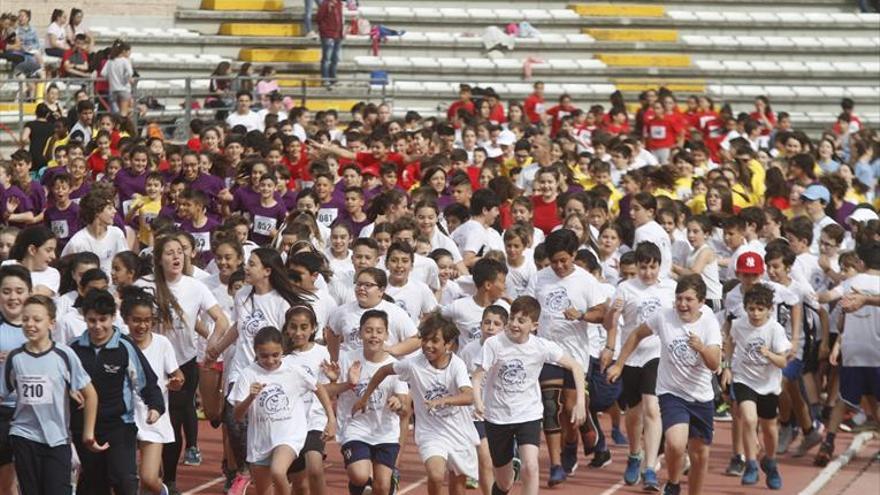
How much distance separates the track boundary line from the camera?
14.3 meters

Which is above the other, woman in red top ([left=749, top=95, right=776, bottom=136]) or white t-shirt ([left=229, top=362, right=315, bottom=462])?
woman in red top ([left=749, top=95, right=776, bottom=136])

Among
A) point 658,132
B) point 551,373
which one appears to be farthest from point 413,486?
point 658,132

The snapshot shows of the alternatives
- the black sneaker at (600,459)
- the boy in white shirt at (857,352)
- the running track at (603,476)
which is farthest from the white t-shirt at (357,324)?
the boy in white shirt at (857,352)

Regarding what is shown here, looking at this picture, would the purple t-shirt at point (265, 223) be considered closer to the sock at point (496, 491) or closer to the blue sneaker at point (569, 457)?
the blue sneaker at point (569, 457)

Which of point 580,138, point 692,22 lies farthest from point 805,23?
point 580,138

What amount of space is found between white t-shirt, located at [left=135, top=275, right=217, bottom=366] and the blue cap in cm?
674

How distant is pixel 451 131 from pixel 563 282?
26.4ft

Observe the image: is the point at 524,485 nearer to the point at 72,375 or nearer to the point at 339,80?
the point at 72,375

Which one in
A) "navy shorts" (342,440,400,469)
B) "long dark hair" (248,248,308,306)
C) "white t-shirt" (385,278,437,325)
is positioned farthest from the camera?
"white t-shirt" (385,278,437,325)

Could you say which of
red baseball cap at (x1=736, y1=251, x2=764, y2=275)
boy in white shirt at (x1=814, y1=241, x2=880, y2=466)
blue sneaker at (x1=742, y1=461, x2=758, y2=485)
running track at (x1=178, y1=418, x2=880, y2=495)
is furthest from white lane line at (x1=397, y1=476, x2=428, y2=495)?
boy in white shirt at (x1=814, y1=241, x2=880, y2=466)

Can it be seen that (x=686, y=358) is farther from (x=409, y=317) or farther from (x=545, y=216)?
(x=545, y=216)

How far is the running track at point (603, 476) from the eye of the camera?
14.0m

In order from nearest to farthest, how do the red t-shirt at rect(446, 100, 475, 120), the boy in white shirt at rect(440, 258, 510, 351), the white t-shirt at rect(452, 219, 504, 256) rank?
the boy in white shirt at rect(440, 258, 510, 351) < the white t-shirt at rect(452, 219, 504, 256) < the red t-shirt at rect(446, 100, 475, 120)

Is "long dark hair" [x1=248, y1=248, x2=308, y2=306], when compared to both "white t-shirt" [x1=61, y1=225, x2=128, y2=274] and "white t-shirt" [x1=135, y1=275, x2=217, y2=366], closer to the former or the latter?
"white t-shirt" [x1=135, y1=275, x2=217, y2=366]
